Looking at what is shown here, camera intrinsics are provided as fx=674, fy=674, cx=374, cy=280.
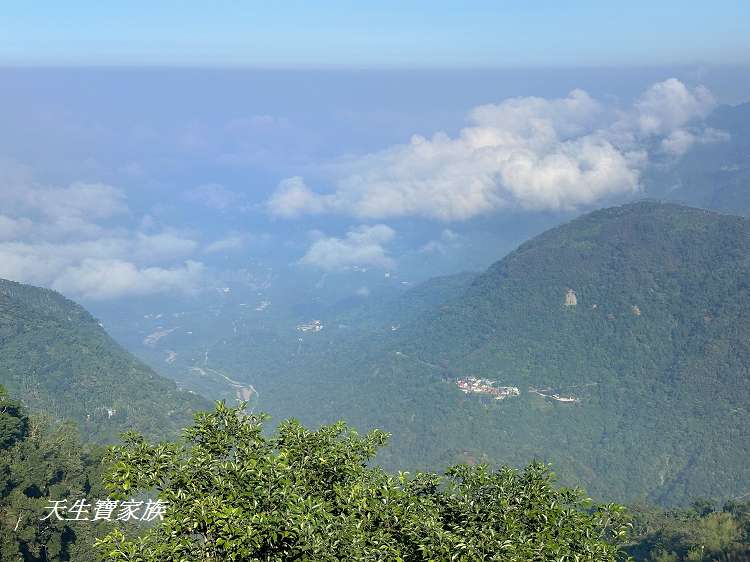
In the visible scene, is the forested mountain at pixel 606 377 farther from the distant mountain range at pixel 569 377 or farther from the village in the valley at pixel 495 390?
the village in the valley at pixel 495 390

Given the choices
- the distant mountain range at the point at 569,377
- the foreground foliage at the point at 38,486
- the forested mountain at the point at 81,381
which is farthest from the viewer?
the distant mountain range at the point at 569,377

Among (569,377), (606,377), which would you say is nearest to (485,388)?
(569,377)

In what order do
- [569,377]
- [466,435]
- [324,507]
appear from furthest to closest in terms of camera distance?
[569,377]
[466,435]
[324,507]

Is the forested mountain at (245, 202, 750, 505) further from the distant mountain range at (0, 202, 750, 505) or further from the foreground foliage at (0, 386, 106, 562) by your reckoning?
the foreground foliage at (0, 386, 106, 562)

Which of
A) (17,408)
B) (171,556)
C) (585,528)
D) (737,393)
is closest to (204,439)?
(171,556)

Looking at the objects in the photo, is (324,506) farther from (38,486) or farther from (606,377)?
(606,377)

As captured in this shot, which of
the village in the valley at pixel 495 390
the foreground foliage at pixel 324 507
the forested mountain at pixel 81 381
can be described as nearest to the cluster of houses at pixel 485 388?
the village in the valley at pixel 495 390
